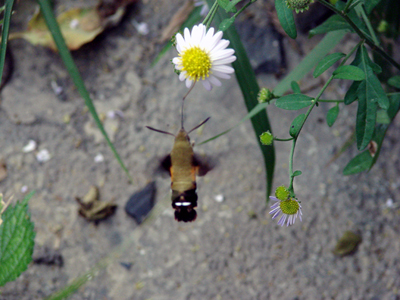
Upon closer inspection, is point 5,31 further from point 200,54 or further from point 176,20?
point 176,20

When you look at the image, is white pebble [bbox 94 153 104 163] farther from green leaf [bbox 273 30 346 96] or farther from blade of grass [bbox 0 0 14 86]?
green leaf [bbox 273 30 346 96]

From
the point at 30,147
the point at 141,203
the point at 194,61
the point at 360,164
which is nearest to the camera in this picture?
A: the point at 194,61

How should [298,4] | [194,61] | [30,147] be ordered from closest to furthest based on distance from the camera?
[298,4]
[194,61]
[30,147]

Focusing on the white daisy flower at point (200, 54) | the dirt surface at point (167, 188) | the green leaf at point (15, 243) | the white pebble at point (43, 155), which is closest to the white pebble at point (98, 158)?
the dirt surface at point (167, 188)

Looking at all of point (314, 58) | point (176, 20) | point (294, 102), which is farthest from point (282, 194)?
point (176, 20)

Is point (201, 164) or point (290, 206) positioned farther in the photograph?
point (201, 164)
